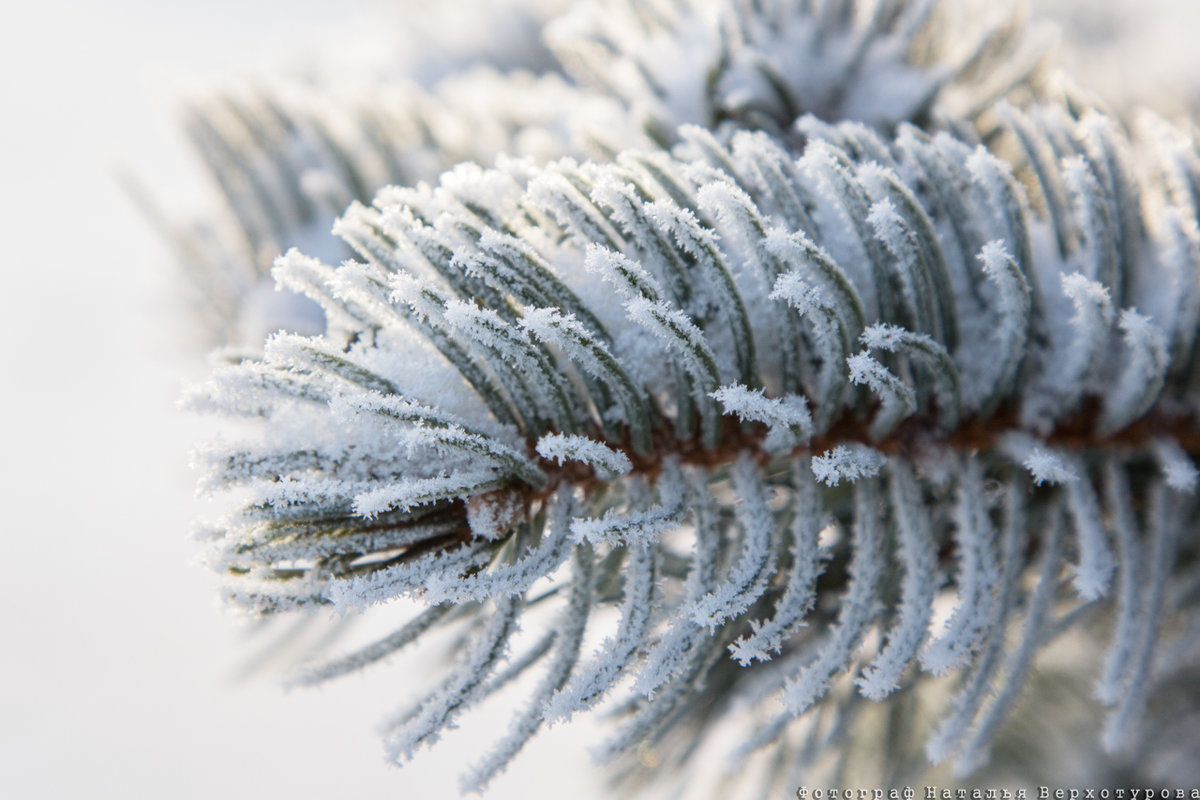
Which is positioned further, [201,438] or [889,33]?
[889,33]

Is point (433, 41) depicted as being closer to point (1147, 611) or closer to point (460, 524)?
point (460, 524)

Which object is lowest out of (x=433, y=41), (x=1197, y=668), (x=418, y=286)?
(x=1197, y=668)

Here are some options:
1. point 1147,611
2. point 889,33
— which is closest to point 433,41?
point 889,33

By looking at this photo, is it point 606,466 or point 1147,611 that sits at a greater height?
point 606,466

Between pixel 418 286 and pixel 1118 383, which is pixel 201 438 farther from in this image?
pixel 1118 383

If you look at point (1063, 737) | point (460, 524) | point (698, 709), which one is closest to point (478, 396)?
point (460, 524)

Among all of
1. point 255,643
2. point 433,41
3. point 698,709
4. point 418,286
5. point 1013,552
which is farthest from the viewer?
point 433,41

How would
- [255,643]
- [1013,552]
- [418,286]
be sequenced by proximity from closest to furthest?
1. [418,286]
2. [1013,552]
3. [255,643]
